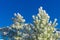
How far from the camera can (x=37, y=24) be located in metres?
20.7

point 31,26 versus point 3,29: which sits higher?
point 3,29

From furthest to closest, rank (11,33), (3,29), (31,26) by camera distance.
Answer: (3,29) < (11,33) < (31,26)

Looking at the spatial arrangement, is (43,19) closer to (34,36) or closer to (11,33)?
(34,36)

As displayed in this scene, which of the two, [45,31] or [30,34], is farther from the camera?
[30,34]

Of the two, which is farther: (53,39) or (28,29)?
(28,29)

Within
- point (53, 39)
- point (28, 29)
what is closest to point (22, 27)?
point (28, 29)

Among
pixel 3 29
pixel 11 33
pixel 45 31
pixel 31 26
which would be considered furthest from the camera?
pixel 3 29

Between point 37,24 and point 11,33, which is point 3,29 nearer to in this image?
point 11,33

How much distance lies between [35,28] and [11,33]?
10.7 feet

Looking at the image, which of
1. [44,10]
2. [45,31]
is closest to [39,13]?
[44,10]

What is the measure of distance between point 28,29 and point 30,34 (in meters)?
0.60

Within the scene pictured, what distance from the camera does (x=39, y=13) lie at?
20828mm

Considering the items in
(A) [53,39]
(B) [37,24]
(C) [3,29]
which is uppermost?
(C) [3,29]

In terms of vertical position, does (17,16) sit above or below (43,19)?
above
